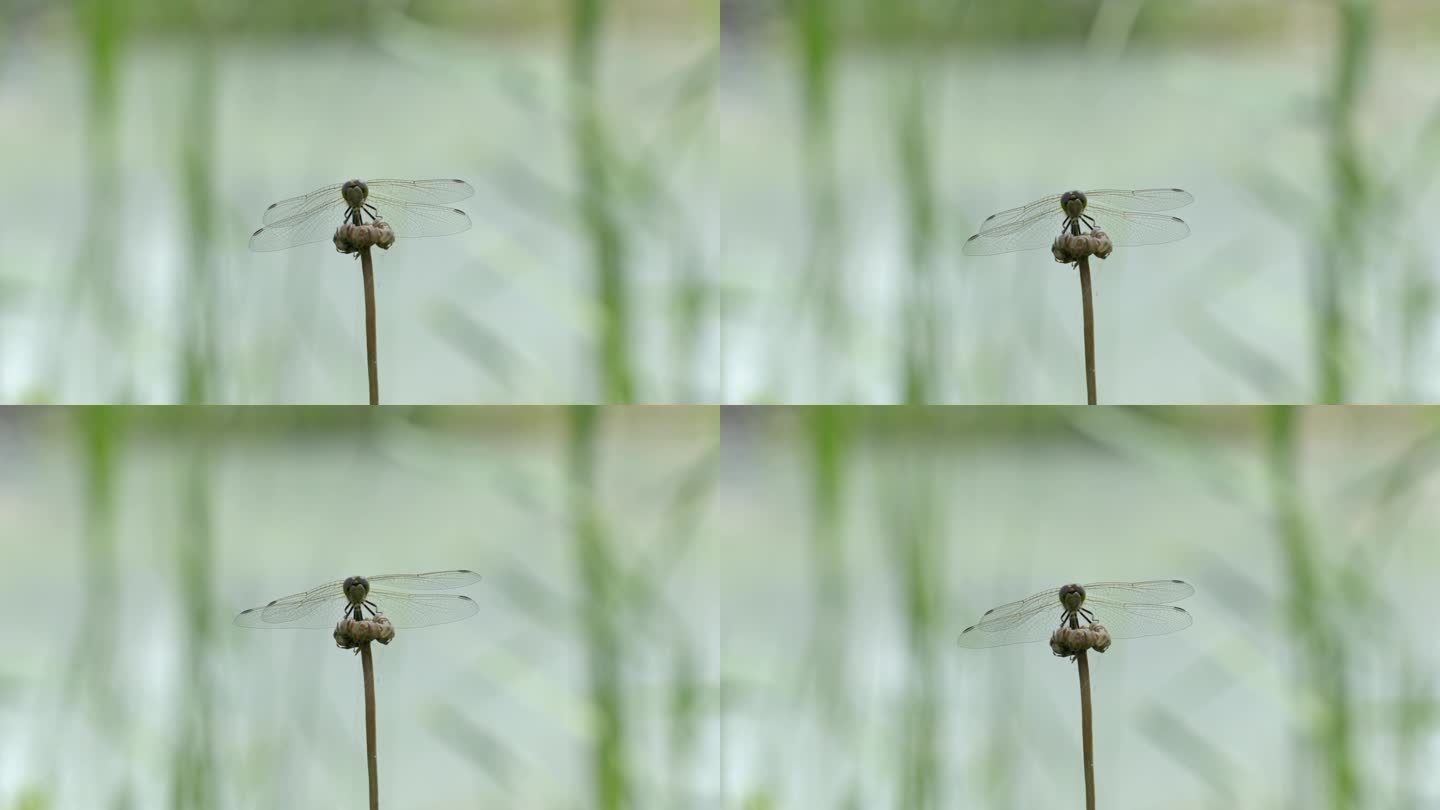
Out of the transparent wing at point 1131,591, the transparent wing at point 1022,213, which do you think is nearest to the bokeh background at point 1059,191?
the transparent wing at point 1022,213

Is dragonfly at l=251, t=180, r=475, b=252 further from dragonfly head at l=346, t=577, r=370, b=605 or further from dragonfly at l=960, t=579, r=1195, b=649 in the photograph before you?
dragonfly at l=960, t=579, r=1195, b=649

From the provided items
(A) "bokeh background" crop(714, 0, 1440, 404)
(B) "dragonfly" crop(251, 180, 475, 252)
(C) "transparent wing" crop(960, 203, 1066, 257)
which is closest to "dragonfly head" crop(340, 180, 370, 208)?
(B) "dragonfly" crop(251, 180, 475, 252)

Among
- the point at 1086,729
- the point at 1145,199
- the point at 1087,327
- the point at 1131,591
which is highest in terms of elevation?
the point at 1145,199

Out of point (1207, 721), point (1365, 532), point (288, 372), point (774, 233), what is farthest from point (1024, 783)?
point (288, 372)

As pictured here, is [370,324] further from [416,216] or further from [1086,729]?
[1086,729]

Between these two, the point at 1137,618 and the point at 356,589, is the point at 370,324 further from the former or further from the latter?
the point at 1137,618

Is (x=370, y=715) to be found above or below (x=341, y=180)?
below

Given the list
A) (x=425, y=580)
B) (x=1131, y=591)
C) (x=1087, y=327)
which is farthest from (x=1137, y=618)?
(x=425, y=580)
